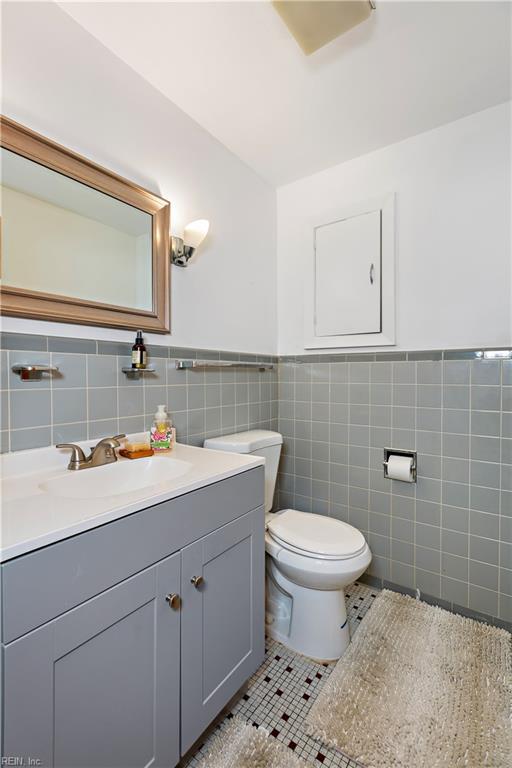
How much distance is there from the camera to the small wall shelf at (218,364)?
1.53 meters

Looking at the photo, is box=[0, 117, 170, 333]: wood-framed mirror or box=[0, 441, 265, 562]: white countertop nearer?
box=[0, 441, 265, 562]: white countertop

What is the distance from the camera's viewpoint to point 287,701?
3.95 ft

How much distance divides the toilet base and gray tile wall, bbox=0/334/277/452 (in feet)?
2.69

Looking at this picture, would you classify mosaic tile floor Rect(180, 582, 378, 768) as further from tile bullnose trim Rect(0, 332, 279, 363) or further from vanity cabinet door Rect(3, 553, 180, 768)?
tile bullnose trim Rect(0, 332, 279, 363)

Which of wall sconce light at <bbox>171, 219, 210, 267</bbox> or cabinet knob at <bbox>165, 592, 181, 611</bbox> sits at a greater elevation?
wall sconce light at <bbox>171, 219, 210, 267</bbox>

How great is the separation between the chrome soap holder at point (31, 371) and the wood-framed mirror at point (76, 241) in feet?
0.52

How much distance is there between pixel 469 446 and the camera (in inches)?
62.5

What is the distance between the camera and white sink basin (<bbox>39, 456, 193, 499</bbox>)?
103 cm

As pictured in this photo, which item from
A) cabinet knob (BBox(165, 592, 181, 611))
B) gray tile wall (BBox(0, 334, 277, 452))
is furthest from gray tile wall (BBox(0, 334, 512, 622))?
cabinet knob (BBox(165, 592, 181, 611))

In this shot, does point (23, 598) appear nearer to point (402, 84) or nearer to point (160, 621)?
point (160, 621)

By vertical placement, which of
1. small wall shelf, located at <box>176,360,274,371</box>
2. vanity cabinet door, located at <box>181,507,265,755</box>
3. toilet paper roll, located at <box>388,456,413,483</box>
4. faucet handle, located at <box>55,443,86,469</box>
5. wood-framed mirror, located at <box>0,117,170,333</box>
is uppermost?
wood-framed mirror, located at <box>0,117,170,333</box>

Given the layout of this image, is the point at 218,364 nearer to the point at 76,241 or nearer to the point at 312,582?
the point at 76,241

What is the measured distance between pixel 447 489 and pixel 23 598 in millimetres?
1710

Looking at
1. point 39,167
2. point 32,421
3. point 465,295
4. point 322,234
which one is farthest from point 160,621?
point 322,234
